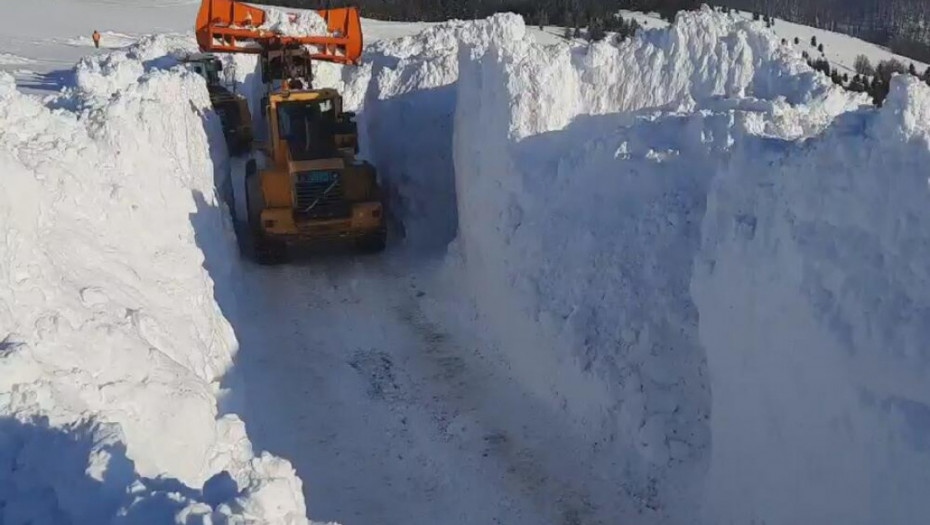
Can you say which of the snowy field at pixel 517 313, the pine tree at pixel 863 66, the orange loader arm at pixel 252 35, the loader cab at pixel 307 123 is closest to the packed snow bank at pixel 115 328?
the snowy field at pixel 517 313

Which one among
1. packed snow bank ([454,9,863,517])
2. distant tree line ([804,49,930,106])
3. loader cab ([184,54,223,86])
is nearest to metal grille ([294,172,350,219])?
packed snow bank ([454,9,863,517])

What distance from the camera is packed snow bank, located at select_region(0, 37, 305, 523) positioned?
16.1 ft

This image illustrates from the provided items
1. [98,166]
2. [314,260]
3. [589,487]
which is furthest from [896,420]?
[314,260]

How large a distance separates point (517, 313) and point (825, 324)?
4306mm

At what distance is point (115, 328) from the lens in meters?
7.09

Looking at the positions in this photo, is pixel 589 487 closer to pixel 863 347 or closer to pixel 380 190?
pixel 863 347

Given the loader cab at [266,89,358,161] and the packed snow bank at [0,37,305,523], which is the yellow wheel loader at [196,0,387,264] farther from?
the packed snow bank at [0,37,305,523]

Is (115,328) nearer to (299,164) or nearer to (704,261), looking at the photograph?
(704,261)

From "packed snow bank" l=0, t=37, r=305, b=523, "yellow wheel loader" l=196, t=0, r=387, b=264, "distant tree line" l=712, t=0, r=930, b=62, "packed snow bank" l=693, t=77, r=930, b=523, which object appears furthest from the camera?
"distant tree line" l=712, t=0, r=930, b=62

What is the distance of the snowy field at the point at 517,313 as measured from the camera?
19.6 ft

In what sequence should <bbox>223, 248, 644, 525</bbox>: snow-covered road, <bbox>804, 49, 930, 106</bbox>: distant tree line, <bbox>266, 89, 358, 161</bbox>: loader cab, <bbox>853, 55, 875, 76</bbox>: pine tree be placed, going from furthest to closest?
<bbox>853, 55, 875, 76</bbox>: pine tree → <bbox>804, 49, 930, 106</bbox>: distant tree line → <bbox>266, 89, 358, 161</bbox>: loader cab → <bbox>223, 248, 644, 525</bbox>: snow-covered road

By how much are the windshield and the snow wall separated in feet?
5.78

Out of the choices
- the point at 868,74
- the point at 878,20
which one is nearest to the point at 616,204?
the point at 868,74

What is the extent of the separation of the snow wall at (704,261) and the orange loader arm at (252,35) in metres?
3.89
